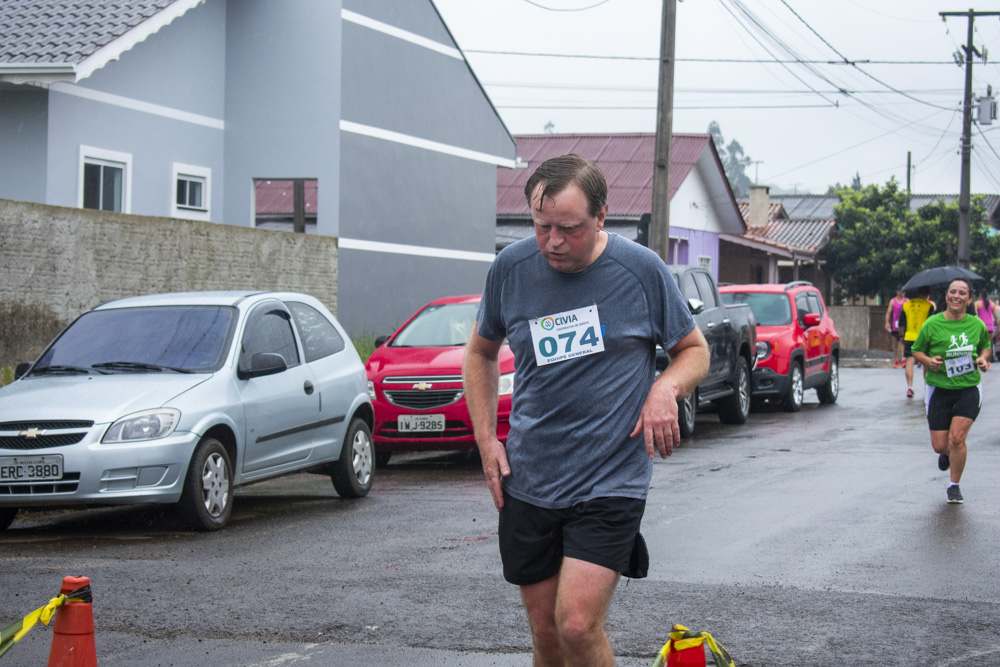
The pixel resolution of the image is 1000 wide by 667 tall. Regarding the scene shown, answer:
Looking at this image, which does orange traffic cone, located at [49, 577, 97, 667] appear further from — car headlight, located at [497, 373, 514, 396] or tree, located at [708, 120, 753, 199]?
tree, located at [708, 120, 753, 199]

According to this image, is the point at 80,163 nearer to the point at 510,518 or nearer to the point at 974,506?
the point at 974,506

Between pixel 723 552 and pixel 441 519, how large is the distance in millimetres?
2347

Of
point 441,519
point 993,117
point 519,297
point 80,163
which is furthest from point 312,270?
point 993,117

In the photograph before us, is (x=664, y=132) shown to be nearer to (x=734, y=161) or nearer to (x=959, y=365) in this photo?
(x=959, y=365)

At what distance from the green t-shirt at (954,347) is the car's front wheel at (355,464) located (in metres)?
4.58

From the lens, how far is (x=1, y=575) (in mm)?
7281

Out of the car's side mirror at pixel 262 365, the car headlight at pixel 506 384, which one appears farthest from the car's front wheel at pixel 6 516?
the car headlight at pixel 506 384

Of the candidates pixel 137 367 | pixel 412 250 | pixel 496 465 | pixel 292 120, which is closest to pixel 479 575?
pixel 496 465

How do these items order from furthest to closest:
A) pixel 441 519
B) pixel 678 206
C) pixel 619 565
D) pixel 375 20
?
pixel 678 206, pixel 375 20, pixel 441 519, pixel 619 565

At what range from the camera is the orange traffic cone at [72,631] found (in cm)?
407

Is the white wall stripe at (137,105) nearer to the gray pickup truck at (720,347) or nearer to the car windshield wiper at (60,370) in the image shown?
the gray pickup truck at (720,347)

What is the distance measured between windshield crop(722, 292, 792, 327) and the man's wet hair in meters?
15.8

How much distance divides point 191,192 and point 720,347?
930 cm

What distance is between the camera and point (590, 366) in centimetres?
388
